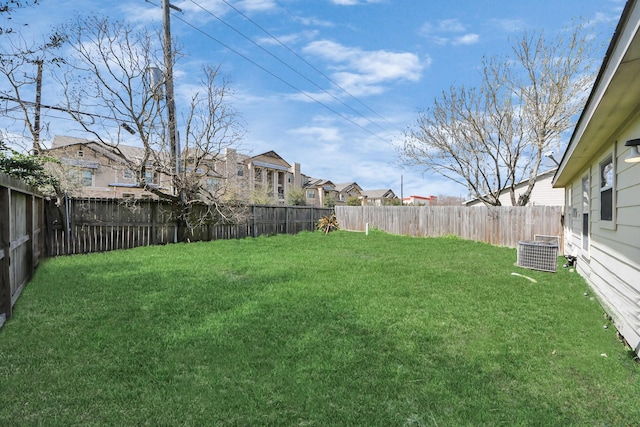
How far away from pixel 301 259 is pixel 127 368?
5238 millimetres

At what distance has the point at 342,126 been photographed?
2216 centimetres

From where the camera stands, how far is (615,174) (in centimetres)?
394

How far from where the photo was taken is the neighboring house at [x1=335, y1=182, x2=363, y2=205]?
47.8 metres

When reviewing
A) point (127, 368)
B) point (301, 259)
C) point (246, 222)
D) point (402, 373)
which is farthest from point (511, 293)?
point (246, 222)

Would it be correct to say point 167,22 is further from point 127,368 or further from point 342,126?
point 342,126

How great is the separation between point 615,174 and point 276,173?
35.1 m

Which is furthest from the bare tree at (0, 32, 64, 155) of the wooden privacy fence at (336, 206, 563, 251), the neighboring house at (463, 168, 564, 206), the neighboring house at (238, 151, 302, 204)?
the neighboring house at (238, 151, 302, 204)

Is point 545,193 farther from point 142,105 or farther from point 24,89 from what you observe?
point 24,89

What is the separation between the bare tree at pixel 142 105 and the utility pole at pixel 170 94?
0.12m

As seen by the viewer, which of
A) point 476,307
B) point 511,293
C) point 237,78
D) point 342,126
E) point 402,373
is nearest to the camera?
point 402,373

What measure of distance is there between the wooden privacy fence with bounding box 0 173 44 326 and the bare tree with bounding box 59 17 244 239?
15.7ft

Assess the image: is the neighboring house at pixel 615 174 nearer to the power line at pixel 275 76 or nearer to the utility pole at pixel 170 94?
the utility pole at pixel 170 94

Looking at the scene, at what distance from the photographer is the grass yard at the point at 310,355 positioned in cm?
200

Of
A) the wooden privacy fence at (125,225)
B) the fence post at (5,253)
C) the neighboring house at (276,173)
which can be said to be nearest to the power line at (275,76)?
the wooden privacy fence at (125,225)
